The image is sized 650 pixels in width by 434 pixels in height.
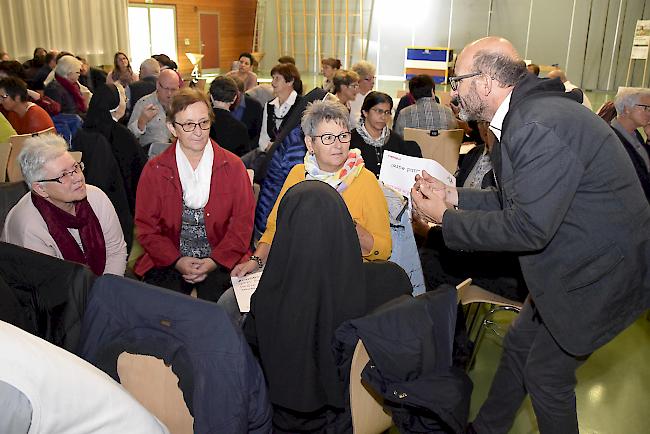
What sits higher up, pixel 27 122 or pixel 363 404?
pixel 27 122

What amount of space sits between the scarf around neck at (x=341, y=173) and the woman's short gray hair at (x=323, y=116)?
15 cm

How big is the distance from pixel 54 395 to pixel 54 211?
1.99 m

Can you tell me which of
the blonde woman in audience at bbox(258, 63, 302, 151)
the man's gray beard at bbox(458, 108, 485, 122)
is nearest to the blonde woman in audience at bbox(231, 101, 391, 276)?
the man's gray beard at bbox(458, 108, 485, 122)

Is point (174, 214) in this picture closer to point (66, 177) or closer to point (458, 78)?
point (66, 177)

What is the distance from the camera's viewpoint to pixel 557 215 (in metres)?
1.78

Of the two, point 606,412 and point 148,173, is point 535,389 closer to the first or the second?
point 606,412

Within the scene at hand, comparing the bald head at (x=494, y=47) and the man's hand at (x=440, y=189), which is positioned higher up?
the bald head at (x=494, y=47)

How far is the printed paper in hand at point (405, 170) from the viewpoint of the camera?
2.84 metres

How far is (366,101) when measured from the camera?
434cm

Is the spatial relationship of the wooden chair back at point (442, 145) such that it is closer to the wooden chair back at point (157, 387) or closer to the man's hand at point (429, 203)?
the man's hand at point (429, 203)

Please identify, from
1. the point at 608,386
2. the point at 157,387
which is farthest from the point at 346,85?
the point at 157,387

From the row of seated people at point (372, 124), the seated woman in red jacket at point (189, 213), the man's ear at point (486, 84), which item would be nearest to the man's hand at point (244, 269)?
the seated woman in red jacket at point (189, 213)

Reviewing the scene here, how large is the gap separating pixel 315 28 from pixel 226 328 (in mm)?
19802

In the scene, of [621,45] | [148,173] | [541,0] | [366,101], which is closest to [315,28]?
[541,0]
